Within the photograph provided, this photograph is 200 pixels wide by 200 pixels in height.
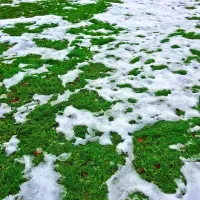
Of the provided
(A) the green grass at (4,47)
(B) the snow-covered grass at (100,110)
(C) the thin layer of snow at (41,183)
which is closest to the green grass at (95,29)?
(B) the snow-covered grass at (100,110)

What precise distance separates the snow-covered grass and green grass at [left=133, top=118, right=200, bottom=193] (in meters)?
0.03

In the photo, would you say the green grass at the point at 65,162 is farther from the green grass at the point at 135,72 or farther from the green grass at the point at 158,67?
the green grass at the point at 158,67

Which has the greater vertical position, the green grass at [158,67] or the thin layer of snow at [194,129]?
the thin layer of snow at [194,129]

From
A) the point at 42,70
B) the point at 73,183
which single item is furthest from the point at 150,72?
the point at 73,183

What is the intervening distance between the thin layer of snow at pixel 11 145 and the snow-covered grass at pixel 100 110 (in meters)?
0.03

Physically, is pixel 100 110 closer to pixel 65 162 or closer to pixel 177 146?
pixel 65 162

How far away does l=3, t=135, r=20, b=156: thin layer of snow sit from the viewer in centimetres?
900

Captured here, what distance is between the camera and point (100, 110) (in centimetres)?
1077

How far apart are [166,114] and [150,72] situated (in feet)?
11.2

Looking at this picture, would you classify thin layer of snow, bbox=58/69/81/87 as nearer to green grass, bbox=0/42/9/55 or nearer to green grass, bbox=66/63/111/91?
green grass, bbox=66/63/111/91

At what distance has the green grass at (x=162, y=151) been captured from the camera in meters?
8.00

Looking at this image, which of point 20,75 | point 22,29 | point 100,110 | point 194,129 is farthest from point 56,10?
point 194,129

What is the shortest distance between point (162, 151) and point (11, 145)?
15.0 ft

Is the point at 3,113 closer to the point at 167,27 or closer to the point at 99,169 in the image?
the point at 99,169
